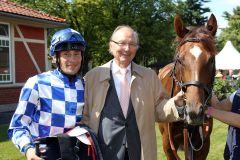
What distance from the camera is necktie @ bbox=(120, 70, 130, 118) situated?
9.99ft

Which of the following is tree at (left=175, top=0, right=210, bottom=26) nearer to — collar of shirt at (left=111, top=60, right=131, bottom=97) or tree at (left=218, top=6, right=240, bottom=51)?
tree at (left=218, top=6, right=240, bottom=51)

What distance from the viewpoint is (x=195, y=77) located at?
303 centimetres

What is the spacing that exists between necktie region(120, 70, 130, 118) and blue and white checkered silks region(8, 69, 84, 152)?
51 cm

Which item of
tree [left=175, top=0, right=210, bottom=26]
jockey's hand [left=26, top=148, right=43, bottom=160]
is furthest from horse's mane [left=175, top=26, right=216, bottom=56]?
tree [left=175, top=0, right=210, bottom=26]

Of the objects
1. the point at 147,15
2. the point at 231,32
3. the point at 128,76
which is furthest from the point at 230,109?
the point at 231,32

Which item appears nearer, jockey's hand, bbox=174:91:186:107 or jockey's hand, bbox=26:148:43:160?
jockey's hand, bbox=26:148:43:160

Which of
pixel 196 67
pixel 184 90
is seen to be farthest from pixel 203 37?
pixel 184 90

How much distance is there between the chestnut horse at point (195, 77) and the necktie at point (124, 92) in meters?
0.48

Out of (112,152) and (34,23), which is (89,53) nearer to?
(34,23)

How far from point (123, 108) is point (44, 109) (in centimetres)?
77

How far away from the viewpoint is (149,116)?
10.1 ft

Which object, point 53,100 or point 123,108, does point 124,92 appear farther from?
point 53,100

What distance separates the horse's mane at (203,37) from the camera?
3295mm

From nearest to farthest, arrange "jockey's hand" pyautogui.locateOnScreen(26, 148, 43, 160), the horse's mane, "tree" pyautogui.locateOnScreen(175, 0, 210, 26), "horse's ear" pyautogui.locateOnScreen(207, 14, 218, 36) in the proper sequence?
"jockey's hand" pyautogui.locateOnScreen(26, 148, 43, 160) → the horse's mane → "horse's ear" pyautogui.locateOnScreen(207, 14, 218, 36) → "tree" pyautogui.locateOnScreen(175, 0, 210, 26)
